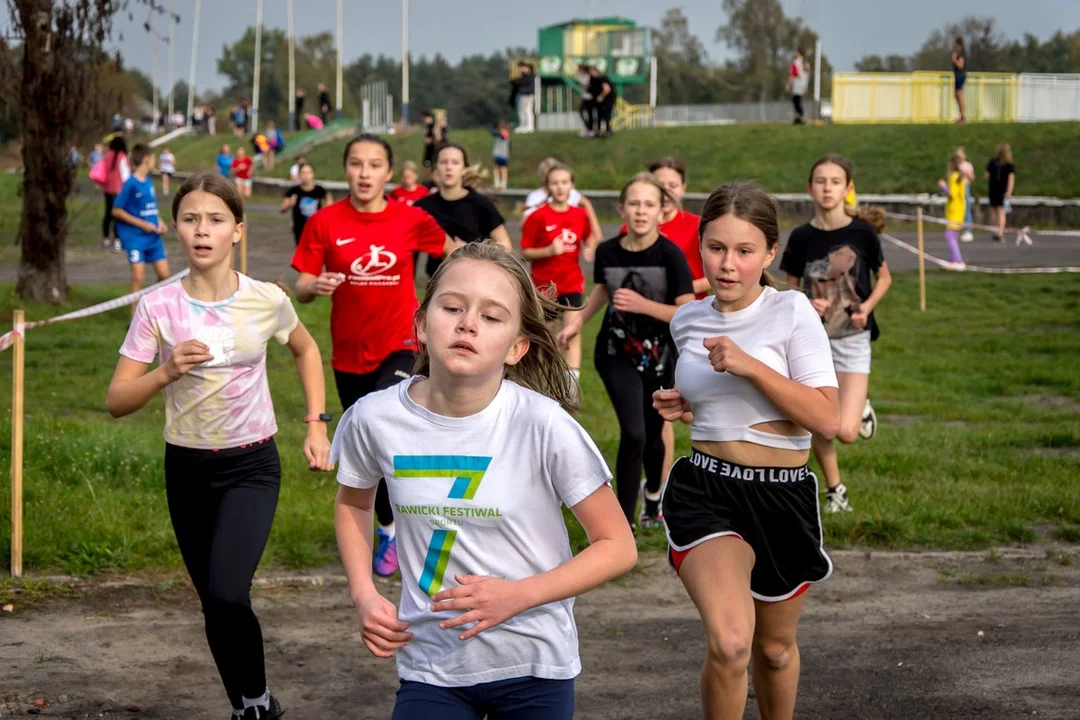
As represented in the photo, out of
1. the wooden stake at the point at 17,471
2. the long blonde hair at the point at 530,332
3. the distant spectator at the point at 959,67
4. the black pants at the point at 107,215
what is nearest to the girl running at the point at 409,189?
the wooden stake at the point at 17,471

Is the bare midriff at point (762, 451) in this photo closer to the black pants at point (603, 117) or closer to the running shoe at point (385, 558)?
the running shoe at point (385, 558)

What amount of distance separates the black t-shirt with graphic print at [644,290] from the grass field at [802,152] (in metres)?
25.2

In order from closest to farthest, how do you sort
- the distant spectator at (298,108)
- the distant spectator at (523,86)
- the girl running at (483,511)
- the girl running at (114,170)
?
the girl running at (483,511) < the girl running at (114,170) < the distant spectator at (523,86) < the distant spectator at (298,108)

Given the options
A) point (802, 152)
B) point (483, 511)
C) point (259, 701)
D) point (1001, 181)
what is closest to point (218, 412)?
point (259, 701)

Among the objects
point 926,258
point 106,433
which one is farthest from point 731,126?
point 106,433

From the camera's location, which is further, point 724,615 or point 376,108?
point 376,108

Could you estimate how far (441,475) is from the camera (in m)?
3.24

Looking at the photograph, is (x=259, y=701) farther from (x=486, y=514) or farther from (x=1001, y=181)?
(x=1001, y=181)

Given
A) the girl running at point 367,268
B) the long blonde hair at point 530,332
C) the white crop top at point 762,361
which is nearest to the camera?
the long blonde hair at point 530,332

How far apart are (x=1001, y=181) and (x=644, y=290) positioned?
20779mm

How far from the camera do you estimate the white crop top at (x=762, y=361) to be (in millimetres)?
4477

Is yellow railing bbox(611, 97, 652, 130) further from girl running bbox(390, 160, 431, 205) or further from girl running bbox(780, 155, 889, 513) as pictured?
girl running bbox(780, 155, 889, 513)

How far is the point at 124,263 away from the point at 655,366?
18.6m

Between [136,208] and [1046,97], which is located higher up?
[1046,97]
